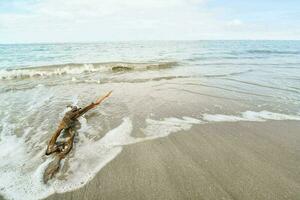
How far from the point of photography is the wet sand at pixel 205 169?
2267mm

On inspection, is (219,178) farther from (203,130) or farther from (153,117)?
(153,117)

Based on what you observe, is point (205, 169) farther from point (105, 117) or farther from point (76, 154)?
point (105, 117)

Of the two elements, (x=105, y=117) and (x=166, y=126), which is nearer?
(x=166, y=126)

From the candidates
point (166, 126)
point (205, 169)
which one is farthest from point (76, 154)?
point (205, 169)

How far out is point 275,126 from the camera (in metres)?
4.07

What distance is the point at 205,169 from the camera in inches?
105

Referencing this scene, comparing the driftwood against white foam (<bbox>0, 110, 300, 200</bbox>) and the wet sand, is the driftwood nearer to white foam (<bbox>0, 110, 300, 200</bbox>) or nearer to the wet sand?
white foam (<bbox>0, 110, 300, 200</bbox>)

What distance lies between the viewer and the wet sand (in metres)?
2.27

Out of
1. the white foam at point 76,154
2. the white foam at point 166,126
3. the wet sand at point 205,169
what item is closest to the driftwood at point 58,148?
the white foam at point 76,154

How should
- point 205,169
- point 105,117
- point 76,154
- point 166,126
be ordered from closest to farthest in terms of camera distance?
point 205,169, point 76,154, point 166,126, point 105,117

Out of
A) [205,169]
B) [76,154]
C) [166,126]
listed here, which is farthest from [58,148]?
[205,169]

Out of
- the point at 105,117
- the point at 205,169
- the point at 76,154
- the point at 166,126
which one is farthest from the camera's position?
the point at 105,117

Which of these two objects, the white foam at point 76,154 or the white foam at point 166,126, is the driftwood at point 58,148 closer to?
the white foam at point 76,154

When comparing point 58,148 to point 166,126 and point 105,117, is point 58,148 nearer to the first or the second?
point 105,117
